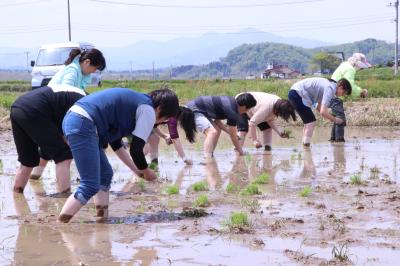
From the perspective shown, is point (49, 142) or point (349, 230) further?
point (49, 142)

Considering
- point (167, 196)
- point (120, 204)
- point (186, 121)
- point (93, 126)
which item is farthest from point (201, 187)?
point (93, 126)

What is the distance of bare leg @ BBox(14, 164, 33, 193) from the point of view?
7.24 m

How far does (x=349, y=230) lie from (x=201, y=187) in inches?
100.0

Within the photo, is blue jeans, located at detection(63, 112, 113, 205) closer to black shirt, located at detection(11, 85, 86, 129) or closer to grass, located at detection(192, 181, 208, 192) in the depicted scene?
black shirt, located at detection(11, 85, 86, 129)

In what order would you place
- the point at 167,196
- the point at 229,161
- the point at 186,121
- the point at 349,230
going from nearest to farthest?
the point at 349,230, the point at 167,196, the point at 186,121, the point at 229,161

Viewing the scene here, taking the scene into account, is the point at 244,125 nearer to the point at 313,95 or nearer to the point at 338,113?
the point at 313,95

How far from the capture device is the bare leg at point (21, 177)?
7238 mm

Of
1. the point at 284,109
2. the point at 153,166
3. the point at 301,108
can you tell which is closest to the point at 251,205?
the point at 153,166

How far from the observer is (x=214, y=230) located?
5480 mm

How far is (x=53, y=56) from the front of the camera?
21016 mm

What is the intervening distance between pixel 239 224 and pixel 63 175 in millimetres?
2357

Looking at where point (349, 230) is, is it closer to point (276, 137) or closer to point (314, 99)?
point (314, 99)

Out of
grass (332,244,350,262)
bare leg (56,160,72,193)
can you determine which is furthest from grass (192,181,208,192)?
grass (332,244,350,262)

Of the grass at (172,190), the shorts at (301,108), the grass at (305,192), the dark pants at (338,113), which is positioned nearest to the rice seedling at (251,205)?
the grass at (305,192)
